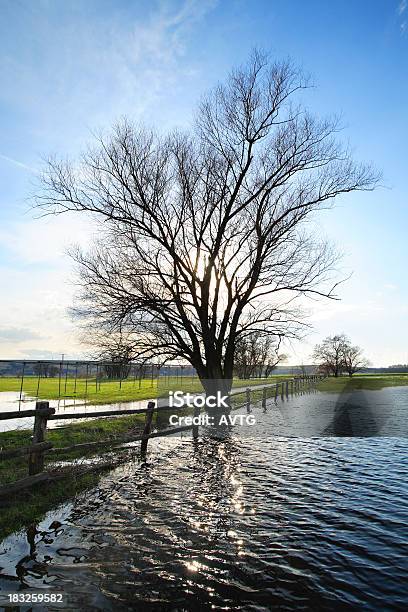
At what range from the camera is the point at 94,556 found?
5.71m

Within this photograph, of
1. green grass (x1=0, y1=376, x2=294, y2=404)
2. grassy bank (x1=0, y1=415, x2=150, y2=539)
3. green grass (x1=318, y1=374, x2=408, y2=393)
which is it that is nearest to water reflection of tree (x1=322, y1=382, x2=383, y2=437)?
grassy bank (x1=0, y1=415, x2=150, y2=539)

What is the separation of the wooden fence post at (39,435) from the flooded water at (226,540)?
1065mm

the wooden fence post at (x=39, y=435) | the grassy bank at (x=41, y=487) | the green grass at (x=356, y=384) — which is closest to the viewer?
the grassy bank at (x=41, y=487)

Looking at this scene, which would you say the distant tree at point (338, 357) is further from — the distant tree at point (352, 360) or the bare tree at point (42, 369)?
the bare tree at point (42, 369)

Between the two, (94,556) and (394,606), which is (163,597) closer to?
(94,556)

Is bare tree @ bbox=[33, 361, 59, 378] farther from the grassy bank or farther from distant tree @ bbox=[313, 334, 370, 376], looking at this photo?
distant tree @ bbox=[313, 334, 370, 376]

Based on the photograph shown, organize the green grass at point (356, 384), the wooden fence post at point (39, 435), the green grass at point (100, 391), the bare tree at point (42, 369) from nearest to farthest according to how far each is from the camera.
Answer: the wooden fence post at point (39, 435) < the bare tree at point (42, 369) < the green grass at point (100, 391) < the green grass at point (356, 384)

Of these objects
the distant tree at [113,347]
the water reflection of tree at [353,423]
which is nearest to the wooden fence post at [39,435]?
the distant tree at [113,347]

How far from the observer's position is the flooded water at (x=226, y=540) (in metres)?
4.84

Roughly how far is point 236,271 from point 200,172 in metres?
4.88

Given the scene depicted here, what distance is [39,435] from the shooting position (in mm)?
8484

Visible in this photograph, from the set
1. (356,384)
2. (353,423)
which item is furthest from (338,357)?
(353,423)

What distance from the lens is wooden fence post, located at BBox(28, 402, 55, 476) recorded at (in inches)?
320

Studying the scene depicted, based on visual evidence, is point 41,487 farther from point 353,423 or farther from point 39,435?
point 353,423
